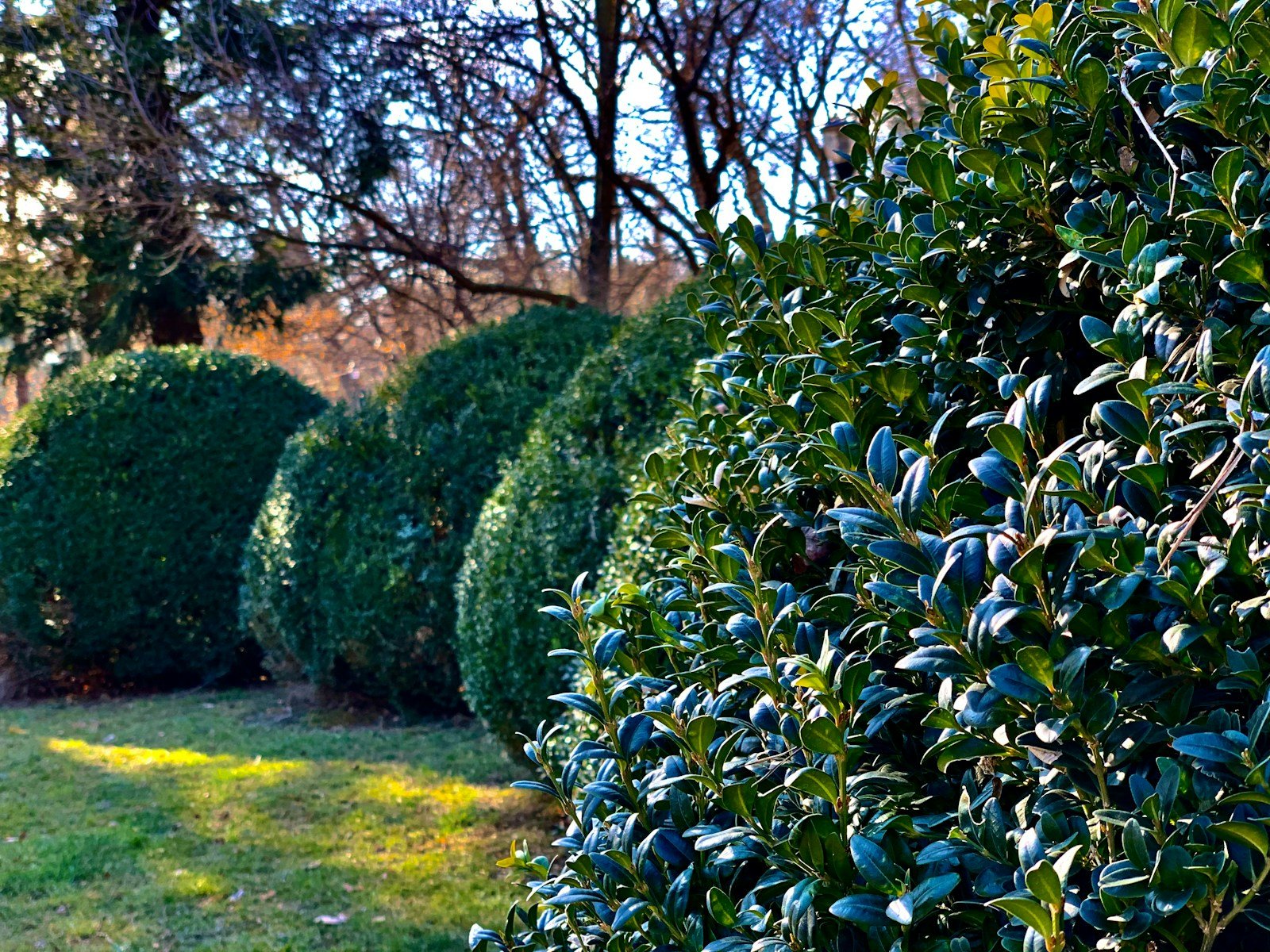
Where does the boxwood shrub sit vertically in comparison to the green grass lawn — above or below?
above

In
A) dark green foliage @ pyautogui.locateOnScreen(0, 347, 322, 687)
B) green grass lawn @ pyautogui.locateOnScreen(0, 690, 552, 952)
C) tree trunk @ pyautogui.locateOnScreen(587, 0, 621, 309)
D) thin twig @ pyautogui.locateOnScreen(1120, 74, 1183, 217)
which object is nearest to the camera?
thin twig @ pyautogui.locateOnScreen(1120, 74, 1183, 217)

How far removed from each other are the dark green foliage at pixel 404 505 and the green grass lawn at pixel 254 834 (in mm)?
550

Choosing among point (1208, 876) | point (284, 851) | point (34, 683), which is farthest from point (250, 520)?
point (1208, 876)

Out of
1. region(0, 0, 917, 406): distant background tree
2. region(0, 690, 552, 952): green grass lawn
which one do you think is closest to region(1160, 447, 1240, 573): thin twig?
region(0, 690, 552, 952): green grass lawn

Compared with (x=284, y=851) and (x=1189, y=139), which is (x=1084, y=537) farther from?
(x=284, y=851)

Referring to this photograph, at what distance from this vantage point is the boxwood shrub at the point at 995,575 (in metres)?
1.05

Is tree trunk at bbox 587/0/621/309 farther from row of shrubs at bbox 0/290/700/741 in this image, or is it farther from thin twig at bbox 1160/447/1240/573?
thin twig at bbox 1160/447/1240/573

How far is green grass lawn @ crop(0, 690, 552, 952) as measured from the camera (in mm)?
4270

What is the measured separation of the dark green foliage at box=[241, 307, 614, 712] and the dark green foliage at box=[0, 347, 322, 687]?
168 centimetres

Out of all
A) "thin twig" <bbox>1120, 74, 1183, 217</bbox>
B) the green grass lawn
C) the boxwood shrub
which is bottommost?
the green grass lawn

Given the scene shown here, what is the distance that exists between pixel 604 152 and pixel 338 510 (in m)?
4.87

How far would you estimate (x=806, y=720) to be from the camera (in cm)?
126

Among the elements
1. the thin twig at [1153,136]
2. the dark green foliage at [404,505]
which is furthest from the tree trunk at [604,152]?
the thin twig at [1153,136]

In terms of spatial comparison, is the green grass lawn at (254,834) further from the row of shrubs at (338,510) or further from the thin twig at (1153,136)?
the thin twig at (1153,136)
